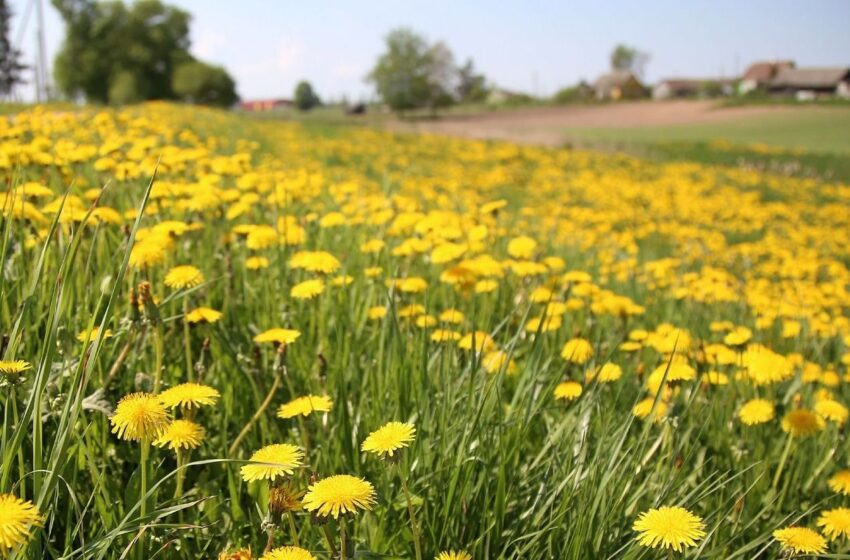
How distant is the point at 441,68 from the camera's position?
67.6 metres

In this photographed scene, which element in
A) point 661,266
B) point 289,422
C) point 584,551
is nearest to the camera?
point 584,551

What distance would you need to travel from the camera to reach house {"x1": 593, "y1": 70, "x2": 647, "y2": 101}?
88.5 metres

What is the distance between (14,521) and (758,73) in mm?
99315

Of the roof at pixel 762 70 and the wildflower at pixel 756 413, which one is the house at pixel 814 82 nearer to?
the roof at pixel 762 70

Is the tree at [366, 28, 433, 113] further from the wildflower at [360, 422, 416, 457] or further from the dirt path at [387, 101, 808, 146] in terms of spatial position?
the wildflower at [360, 422, 416, 457]

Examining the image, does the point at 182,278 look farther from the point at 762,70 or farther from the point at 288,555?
the point at 762,70

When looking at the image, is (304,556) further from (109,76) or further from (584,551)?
(109,76)

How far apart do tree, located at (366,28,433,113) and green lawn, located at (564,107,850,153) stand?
3239cm

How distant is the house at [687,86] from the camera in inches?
3472

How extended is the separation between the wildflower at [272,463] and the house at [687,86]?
309 ft

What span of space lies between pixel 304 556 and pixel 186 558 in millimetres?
494

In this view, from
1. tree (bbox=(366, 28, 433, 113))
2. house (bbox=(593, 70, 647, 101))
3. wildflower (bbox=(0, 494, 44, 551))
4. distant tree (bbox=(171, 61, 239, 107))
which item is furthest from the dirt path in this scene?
house (bbox=(593, 70, 647, 101))

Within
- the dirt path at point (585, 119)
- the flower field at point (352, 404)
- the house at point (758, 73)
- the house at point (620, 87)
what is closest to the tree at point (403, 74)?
the dirt path at point (585, 119)

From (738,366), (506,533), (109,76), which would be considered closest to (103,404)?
(506,533)
